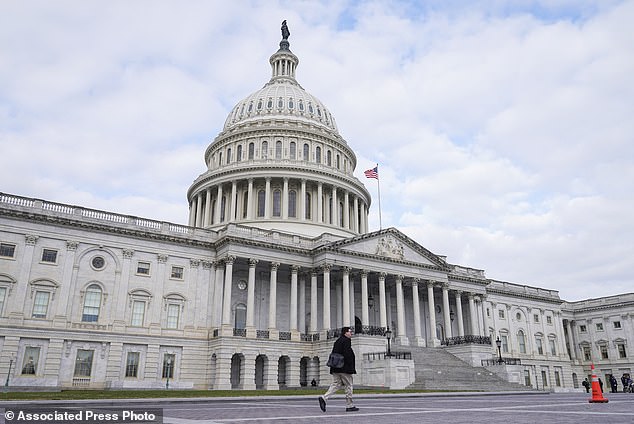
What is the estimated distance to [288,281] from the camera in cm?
5638

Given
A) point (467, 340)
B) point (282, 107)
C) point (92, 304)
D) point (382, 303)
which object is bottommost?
point (467, 340)

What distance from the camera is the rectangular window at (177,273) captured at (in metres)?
49.7

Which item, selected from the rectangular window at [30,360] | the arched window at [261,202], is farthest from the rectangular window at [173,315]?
the arched window at [261,202]

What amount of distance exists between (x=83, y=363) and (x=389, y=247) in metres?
32.3

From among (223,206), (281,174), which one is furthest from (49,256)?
(281,174)

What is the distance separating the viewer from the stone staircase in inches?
1705

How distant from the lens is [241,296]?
5309cm

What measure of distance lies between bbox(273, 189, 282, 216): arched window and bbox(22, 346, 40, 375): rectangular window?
3357 cm

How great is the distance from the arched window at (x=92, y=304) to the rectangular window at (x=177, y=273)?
6810mm

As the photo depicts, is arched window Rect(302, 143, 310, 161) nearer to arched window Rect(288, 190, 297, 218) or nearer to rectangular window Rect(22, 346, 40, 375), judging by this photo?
arched window Rect(288, 190, 297, 218)

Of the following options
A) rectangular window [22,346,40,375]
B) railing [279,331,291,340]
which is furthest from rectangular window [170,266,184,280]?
rectangular window [22,346,40,375]

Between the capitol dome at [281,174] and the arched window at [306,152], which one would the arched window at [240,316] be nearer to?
the capitol dome at [281,174]

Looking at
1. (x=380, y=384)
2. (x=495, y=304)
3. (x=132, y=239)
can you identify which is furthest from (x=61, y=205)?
(x=495, y=304)

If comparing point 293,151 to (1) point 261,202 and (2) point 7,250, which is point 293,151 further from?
(2) point 7,250
